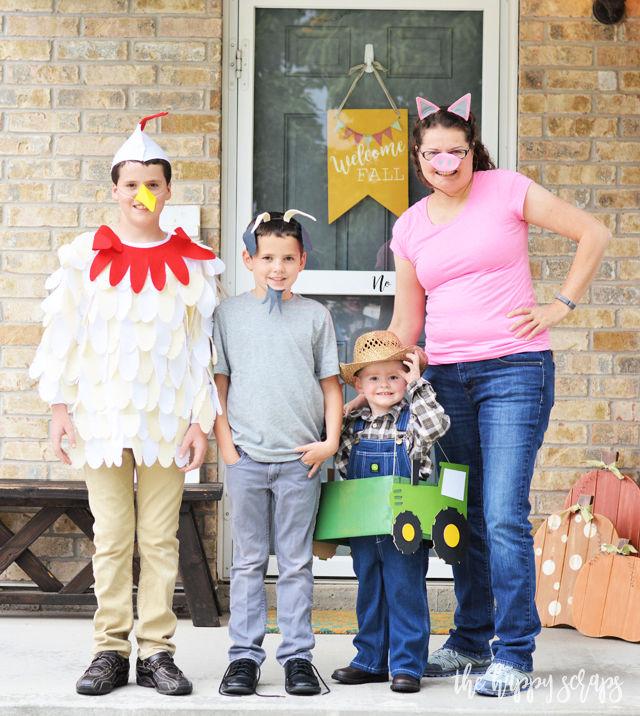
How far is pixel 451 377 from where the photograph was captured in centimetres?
321

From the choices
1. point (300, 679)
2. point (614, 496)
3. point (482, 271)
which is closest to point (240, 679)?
point (300, 679)

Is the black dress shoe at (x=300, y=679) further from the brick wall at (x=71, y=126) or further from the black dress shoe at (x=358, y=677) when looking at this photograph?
the brick wall at (x=71, y=126)

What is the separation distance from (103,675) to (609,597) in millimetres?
1946

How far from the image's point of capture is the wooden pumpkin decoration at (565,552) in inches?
163

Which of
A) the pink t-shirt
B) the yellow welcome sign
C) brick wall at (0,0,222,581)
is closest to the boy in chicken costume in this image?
the pink t-shirt

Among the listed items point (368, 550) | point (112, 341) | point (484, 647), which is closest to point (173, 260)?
point (112, 341)

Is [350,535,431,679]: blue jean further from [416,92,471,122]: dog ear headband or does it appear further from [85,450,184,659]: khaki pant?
[416,92,471,122]: dog ear headband

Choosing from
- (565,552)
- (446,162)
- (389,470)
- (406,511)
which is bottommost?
(565,552)

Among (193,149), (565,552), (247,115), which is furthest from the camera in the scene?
(247,115)

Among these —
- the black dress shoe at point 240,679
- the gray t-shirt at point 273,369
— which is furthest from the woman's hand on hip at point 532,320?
the black dress shoe at point 240,679

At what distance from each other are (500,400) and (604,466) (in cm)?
139

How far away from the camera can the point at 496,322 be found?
10.2 ft

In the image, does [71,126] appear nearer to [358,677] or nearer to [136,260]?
[136,260]

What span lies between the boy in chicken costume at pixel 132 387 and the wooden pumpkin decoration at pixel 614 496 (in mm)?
1878
